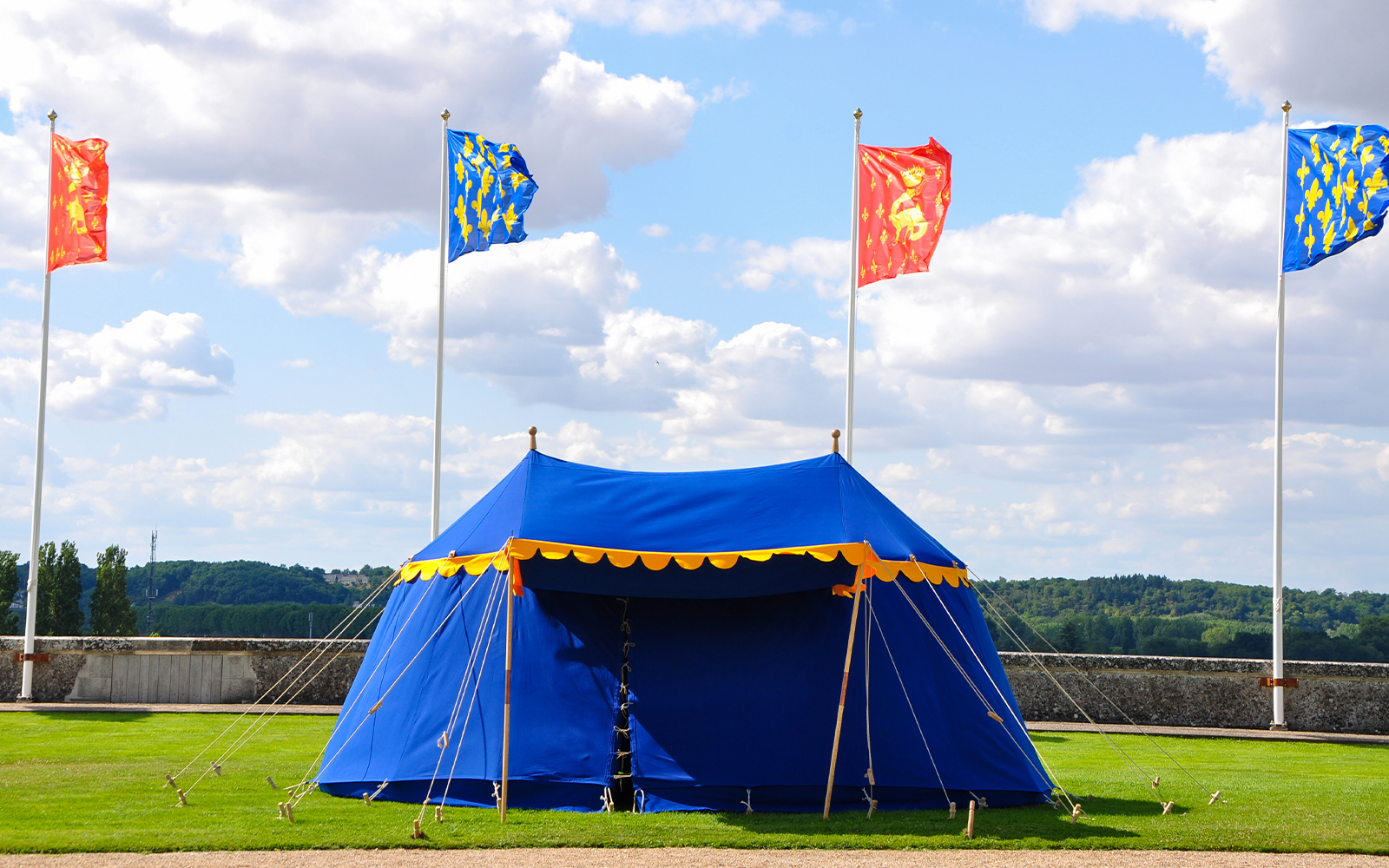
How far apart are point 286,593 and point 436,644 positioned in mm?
45420

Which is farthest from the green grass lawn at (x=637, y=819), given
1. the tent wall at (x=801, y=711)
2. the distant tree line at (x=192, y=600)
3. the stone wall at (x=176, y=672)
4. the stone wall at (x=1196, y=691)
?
the distant tree line at (x=192, y=600)

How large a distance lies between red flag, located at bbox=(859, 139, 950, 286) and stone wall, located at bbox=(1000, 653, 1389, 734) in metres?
5.73

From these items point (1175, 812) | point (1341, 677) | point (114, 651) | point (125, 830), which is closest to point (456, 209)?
point (114, 651)

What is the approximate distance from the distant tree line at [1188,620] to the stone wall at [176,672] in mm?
9718

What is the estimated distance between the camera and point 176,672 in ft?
59.4

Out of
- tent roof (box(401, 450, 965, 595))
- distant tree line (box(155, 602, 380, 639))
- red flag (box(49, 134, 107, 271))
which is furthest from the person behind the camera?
distant tree line (box(155, 602, 380, 639))

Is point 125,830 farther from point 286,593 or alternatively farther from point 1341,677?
point 286,593

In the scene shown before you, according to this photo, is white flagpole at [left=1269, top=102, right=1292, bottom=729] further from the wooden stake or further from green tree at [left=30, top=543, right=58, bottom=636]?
green tree at [left=30, top=543, right=58, bottom=636]

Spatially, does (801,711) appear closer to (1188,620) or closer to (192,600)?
(1188,620)

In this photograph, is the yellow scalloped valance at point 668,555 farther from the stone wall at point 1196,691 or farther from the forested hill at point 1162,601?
the forested hill at point 1162,601

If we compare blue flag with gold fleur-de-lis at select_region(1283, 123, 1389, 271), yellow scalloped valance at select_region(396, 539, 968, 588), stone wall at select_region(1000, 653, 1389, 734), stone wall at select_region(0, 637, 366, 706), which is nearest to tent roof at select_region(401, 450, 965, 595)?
yellow scalloped valance at select_region(396, 539, 968, 588)

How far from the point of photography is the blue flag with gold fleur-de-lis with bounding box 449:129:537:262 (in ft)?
57.0

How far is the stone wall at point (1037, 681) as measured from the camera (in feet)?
55.5

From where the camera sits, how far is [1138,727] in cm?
1641
